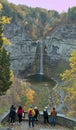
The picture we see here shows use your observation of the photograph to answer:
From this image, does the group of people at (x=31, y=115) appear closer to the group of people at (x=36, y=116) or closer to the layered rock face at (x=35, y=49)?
the group of people at (x=36, y=116)

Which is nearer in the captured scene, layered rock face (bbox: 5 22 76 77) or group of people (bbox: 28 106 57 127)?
group of people (bbox: 28 106 57 127)

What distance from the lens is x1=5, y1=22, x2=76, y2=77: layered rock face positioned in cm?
10450

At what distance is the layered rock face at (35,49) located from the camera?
4114 inches

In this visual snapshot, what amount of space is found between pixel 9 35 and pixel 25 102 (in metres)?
49.2

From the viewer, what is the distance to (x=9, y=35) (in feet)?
347

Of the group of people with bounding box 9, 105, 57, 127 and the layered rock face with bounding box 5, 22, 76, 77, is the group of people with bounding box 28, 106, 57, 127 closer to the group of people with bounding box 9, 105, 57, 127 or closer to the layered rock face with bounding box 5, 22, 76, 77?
the group of people with bounding box 9, 105, 57, 127

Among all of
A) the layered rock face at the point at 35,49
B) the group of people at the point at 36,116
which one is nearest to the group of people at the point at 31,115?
the group of people at the point at 36,116

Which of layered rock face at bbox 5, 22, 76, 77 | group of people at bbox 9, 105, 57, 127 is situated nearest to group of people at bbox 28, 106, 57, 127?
group of people at bbox 9, 105, 57, 127

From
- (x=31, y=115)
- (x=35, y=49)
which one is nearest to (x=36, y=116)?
(x=31, y=115)

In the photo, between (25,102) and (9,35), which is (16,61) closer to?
(9,35)

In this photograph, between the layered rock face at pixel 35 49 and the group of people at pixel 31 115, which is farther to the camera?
the layered rock face at pixel 35 49

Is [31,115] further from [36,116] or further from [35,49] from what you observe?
[35,49]

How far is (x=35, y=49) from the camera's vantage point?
342ft

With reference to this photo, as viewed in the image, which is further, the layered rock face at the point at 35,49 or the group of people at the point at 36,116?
the layered rock face at the point at 35,49
